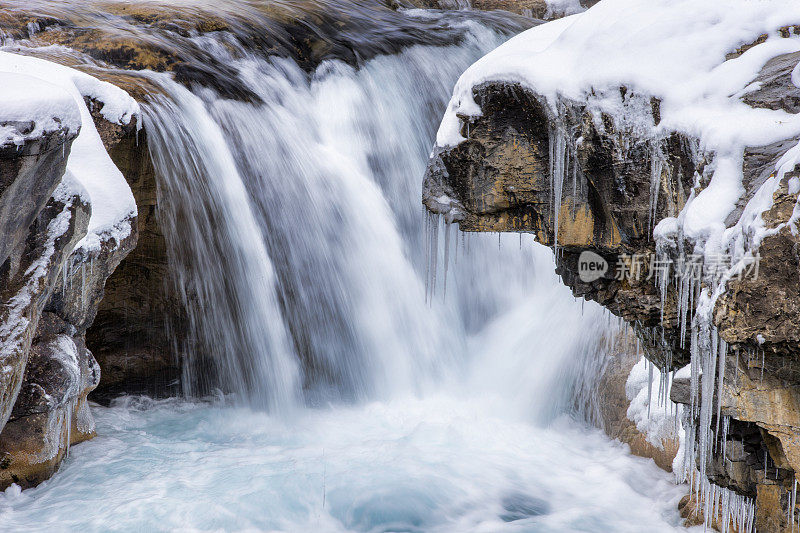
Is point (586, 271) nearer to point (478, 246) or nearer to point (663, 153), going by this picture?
point (663, 153)

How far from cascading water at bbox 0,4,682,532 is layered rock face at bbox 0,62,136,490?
1.19 ft

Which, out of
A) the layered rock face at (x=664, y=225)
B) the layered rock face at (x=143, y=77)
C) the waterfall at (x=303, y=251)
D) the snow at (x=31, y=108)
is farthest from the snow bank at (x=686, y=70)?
the waterfall at (x=303, y=251)

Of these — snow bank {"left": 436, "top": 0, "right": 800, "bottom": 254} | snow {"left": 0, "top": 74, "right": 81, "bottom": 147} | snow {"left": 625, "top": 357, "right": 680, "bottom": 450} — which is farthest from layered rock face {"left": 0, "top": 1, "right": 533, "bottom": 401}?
snow {"left": 625, "top": 357, "right": 680, "bottom": 450}

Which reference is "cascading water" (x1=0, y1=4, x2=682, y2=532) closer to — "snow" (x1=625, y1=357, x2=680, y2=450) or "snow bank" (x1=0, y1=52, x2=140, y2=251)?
"snow" (x1=625, y1=357, x2=680, y2=450)

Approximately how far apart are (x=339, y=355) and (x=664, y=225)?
5.29 meters

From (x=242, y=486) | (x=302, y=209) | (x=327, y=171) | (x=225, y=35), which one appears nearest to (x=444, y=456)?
(x=242, y=486)

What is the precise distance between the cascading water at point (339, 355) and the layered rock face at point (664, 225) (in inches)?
31.8

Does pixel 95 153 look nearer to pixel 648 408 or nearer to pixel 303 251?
pixel 303 251

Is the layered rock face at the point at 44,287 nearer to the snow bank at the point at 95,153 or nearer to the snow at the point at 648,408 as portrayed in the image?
the snow bank at the point at 95,153

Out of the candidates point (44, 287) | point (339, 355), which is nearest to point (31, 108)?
point (44, 287)

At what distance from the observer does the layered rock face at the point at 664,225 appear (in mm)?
2611

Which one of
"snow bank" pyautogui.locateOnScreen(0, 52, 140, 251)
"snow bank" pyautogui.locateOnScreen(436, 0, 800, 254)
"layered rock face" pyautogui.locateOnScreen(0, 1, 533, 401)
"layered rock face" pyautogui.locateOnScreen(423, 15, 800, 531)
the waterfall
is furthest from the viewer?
the waterfall

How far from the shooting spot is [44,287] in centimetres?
357

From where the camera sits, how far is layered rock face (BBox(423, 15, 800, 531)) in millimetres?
2611
